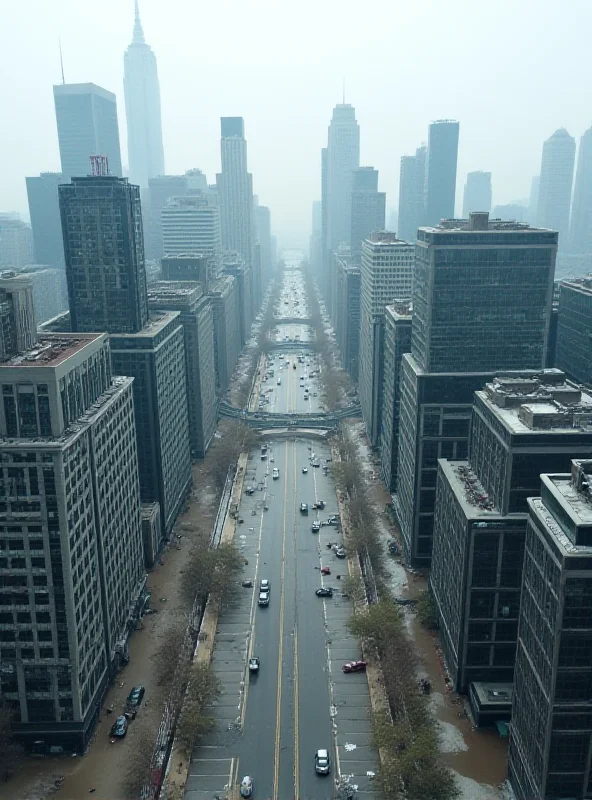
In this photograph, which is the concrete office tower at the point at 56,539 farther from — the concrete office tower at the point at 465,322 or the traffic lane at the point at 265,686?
the concrete office tower at the point at 465,322

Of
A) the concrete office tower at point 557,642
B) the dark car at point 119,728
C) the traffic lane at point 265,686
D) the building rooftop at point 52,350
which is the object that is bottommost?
the traffic lane at point 265,686

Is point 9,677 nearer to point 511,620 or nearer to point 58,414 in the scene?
point 58,414

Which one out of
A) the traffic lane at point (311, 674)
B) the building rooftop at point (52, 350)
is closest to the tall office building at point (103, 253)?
the building rooftop at point (52, 350)

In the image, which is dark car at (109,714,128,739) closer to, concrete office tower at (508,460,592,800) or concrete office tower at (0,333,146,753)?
concrete office tower at (0,333,146,753)

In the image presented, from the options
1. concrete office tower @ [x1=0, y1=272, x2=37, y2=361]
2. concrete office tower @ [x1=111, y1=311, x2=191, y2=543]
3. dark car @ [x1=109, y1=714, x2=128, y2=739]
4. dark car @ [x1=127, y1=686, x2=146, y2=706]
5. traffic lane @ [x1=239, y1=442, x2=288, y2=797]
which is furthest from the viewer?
concrete office tower @ [x1=111, y1=311, x2=191, y2=543]

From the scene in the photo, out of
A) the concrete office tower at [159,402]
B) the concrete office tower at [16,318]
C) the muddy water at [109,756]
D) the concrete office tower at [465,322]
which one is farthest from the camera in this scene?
the concrete office tower at [159,402]

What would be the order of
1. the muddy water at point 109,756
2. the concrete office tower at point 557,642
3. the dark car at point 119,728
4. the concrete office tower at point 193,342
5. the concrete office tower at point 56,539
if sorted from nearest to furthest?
the concrete office tower at point 557,642 < the concrete office tower at point 56,539 < the muddy water at point 109,756 < the dark car at point 119,728 < the concrete office tower at point 193,342

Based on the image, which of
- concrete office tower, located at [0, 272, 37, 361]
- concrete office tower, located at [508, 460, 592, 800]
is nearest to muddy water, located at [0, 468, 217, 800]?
concrete office tower, located at [508, 460, 592, 800]
